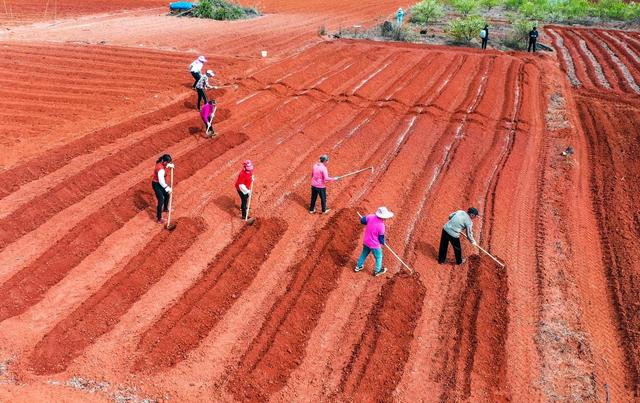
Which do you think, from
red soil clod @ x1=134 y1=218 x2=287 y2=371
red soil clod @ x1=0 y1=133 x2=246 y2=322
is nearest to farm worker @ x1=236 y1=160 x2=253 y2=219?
red soil clod @ x1=134 y1=218 x2=287 y2=371

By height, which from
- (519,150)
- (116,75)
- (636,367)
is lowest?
(636,367)

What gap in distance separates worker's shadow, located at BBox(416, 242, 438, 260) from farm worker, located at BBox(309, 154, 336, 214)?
7.33 ft

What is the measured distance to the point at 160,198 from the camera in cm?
1073

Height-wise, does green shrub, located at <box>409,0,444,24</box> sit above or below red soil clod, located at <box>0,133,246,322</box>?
above

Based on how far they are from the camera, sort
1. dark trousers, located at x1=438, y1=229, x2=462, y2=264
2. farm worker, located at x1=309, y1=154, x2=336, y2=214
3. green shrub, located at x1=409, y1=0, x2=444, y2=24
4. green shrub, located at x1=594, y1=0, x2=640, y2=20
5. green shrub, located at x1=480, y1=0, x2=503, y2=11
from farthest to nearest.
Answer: green shrub, located at x1=480, y1=0, x2=503, y2=11
green shrub, located at x1=594, y1=0, x2=640, y2=20
green shrub, located at x1=409, y1=0, x2=444, y2=24
farm worker, located at x1=309, y1=154, x2=336, y2=214
dark trousers, located at x1=438, y1=229, x2=462, y2=264

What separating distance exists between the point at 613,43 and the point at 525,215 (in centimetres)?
2582

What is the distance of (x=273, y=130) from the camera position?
16.1 meters

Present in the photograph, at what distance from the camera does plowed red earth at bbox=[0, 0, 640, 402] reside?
772 cm

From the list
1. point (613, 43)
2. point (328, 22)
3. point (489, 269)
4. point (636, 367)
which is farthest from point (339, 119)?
point (613, 43)

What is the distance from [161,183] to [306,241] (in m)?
3.08

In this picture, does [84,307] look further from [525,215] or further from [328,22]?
[328,22]

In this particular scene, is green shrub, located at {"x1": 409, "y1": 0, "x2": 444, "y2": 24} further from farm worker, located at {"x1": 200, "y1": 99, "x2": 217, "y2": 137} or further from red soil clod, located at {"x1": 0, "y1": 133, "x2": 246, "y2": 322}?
red soil clod, located at {"x1": 0, "y1": 133, "x2": 246, "y2": 322}

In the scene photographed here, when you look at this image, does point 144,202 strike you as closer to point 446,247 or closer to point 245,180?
point 245,180

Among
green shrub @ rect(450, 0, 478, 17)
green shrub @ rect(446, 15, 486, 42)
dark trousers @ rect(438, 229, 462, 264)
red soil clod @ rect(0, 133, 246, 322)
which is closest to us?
red soil clod @ rect(0, 133, 246, 322)
